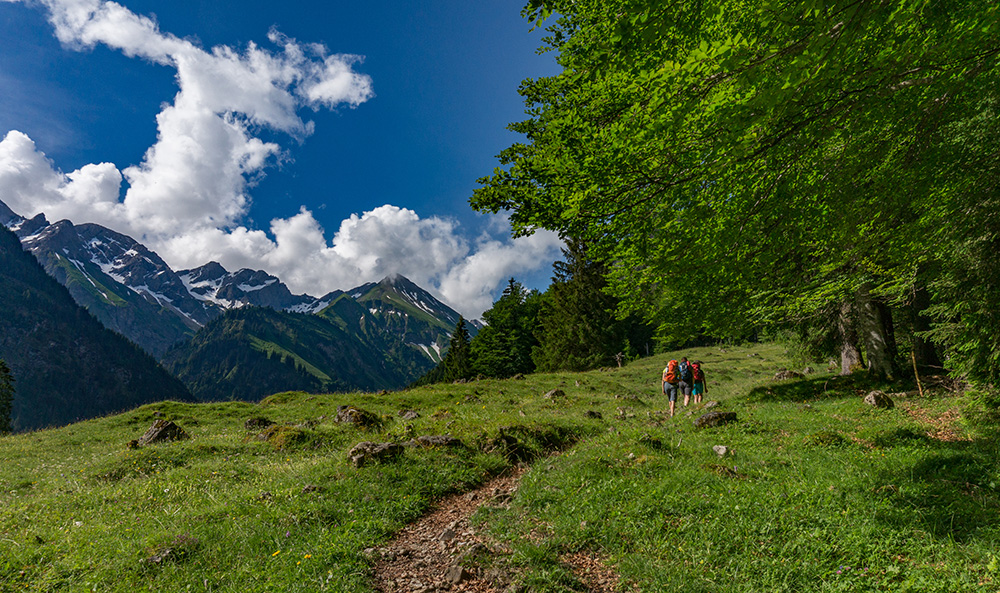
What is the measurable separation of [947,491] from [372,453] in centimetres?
1077

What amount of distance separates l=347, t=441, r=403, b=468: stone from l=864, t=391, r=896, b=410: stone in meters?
14.6

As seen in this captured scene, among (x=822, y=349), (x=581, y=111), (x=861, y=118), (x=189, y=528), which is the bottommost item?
(x=189, y=528)

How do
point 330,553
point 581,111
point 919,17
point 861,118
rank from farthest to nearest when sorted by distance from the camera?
point 581,111 < point 330,553 < point 861,118 < point 919,17

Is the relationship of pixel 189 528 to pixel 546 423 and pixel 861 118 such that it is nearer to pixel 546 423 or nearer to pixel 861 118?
pixel 546 423

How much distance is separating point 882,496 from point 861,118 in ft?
19.7

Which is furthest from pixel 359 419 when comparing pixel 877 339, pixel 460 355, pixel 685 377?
pixel 460 355

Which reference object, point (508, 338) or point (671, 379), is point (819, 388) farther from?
point (508, 338)

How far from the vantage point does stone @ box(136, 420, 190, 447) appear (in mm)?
14375

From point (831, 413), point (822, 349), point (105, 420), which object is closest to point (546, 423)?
point (831, 413)

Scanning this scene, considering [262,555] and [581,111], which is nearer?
[262,555]

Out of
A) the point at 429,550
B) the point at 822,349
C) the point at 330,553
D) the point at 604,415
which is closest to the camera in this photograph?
the point at 330,553

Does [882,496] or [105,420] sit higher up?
[105,420]

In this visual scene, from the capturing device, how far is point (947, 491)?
21.6ft

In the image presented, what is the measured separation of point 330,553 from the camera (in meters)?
6.00
